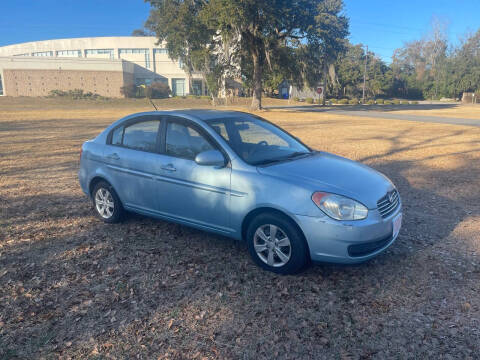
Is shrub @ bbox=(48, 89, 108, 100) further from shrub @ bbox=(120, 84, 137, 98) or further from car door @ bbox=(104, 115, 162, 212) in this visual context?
car door @ bbox=(104, 115, 162, 212)

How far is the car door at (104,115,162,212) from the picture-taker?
4602 mm

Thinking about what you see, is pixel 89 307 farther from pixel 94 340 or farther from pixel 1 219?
pixel 1 219

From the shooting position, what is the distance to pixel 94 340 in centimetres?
288

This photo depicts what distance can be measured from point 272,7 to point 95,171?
24.1 metres

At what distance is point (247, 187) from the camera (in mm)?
3789

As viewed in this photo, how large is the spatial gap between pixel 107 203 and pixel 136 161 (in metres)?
0.96

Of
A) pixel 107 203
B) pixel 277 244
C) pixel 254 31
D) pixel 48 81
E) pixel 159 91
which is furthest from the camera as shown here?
pixel 48 81

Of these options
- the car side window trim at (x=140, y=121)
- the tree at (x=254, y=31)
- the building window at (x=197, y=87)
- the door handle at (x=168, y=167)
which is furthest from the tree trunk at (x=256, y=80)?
the building window at (x=197, y=87)

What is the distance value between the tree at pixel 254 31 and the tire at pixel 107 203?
22429 mm

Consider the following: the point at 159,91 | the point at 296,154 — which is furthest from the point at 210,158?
the point at 159,91

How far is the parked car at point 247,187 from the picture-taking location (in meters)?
3.50

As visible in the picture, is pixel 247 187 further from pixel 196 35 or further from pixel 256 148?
pixel 196 35

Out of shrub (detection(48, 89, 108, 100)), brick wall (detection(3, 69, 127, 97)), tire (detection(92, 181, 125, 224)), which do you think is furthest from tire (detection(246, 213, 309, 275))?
brick wall (detection(3, 69, 127, 97))

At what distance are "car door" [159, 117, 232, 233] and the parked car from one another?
0.01 metres
